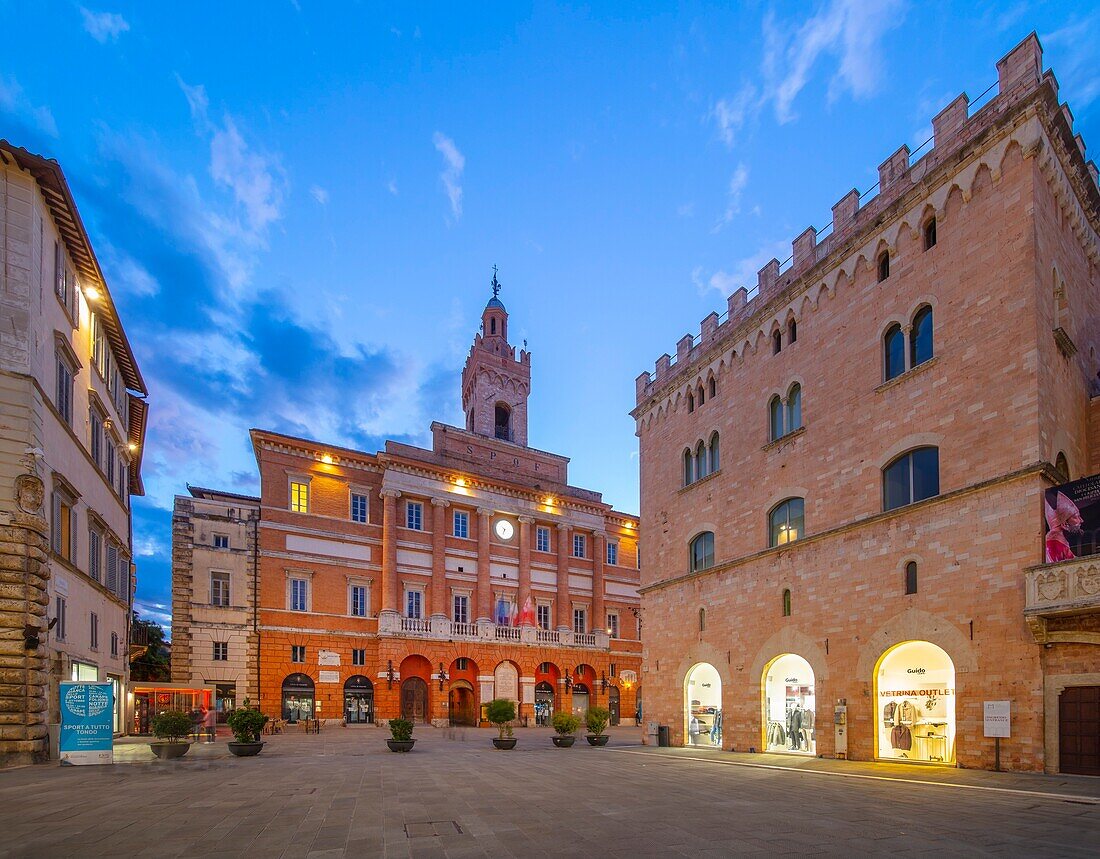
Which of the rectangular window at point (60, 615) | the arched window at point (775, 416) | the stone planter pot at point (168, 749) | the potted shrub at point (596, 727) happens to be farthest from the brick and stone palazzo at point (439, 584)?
the arched window at point (775, 416)

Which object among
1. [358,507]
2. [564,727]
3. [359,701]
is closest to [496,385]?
[358,507]

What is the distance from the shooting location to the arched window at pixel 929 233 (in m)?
19.6

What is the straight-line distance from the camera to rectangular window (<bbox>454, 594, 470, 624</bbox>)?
148 feet

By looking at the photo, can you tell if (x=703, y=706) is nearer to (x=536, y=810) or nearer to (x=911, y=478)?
(x=911, y=478)

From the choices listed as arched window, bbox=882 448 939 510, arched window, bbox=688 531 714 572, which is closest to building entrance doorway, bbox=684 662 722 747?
arched window, bbox=688 531 714 572

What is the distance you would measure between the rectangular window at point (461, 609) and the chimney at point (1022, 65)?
122ft

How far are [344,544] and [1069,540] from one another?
3545cm

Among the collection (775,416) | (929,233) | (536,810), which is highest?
(929,233)

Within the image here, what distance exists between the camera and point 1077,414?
18.9m

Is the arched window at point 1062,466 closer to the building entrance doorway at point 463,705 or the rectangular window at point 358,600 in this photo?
the building entrance doorway at point 463,705

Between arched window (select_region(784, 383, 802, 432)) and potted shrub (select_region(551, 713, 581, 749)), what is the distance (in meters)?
13.0

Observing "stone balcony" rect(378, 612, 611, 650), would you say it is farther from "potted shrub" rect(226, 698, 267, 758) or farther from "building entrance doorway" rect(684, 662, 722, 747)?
"potted shrub" rect(226, 698, 267, 758)

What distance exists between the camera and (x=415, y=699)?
4253 centimetres

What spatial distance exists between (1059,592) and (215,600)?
36.8m
